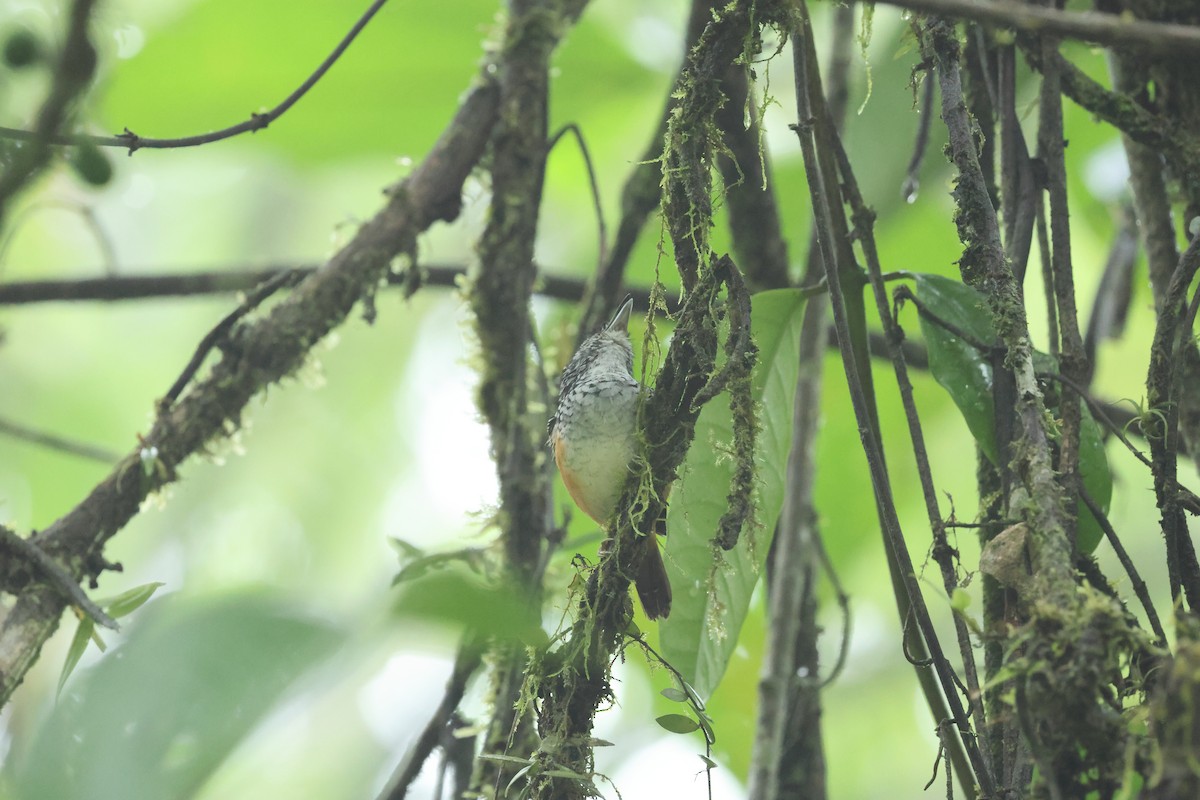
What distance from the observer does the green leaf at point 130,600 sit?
1846mm

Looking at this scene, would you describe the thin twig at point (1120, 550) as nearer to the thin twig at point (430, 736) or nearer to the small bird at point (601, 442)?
the small bird at point (601, 442)

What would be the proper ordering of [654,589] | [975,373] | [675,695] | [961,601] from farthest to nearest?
[654,589] < [675,695] < [975,373] < [961,601]

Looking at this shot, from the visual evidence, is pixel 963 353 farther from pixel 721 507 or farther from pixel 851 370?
pixel 721 507

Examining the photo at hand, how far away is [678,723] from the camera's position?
5.99ft

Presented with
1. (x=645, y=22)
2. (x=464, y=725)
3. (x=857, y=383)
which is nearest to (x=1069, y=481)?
(x=857, y=383)

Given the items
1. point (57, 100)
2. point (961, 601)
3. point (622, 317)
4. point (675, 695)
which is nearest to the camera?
point (57, 100)

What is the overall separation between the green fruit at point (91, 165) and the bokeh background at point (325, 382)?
6 cm

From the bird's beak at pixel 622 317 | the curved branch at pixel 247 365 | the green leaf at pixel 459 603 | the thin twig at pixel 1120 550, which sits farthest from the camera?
the bird's beak at pixel 622 317

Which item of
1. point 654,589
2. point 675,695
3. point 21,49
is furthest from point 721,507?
point 21,49

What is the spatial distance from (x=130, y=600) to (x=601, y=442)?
114cm

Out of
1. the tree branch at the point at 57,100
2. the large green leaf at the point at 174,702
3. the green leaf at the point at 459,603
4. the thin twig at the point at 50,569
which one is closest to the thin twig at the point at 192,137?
the tree branch at the point at 57,100

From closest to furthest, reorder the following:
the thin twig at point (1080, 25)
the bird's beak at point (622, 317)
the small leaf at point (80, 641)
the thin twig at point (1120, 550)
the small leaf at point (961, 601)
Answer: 1. the thin twig at point (1080, 25)
2. the small leaf at point (961, 601)
3. the thin twig at point (1120, 550)
4. the small leaf at point (80, 641)
5. the bird's beak at point (622, 317)

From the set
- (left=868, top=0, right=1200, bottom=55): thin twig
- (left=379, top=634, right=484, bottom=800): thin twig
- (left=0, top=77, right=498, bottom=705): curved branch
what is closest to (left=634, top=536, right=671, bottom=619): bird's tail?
(left=379, top=634, right=484, bottom=800): thin twig

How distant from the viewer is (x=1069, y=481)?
5.13 ft
